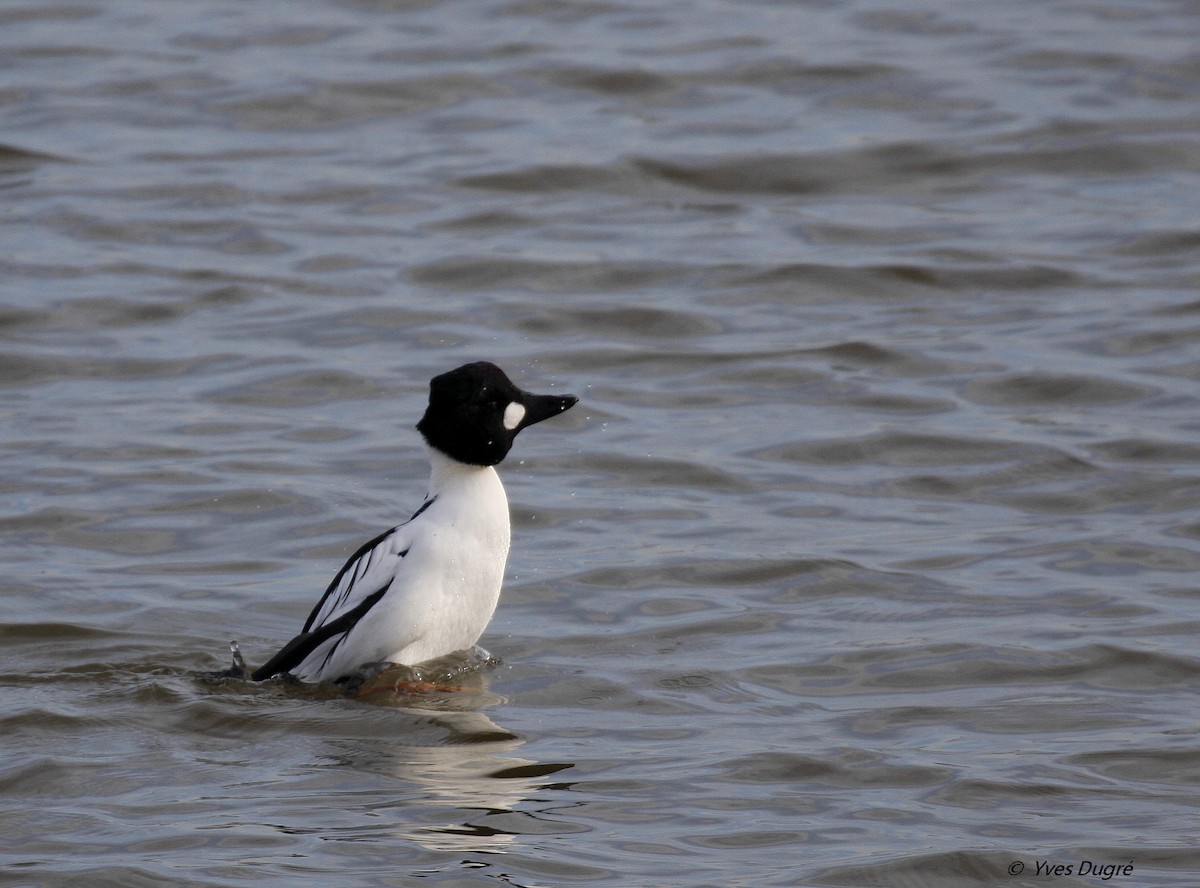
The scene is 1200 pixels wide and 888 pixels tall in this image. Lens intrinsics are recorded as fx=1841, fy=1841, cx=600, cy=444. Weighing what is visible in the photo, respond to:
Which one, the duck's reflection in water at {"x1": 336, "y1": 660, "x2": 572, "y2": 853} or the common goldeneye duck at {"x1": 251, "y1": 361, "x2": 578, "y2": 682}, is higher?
the common goldeneye duck at {"x1": 251, "y1": 361, "x2": 578, "y2": 682}

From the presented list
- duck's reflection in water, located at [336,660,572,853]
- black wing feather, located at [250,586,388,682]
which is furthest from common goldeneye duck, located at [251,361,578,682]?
duck's reflection in water, located at [336,660,572,853]

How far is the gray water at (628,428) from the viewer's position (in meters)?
6.38

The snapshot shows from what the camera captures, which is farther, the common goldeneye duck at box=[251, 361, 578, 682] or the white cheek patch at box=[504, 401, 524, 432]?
the white cheek patch at box=[504, 401, 524, 432]

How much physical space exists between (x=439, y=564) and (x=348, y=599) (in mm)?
400

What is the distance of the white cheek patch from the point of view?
7727mm

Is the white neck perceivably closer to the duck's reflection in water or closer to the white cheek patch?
the white cheek patch

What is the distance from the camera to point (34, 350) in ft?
39.8

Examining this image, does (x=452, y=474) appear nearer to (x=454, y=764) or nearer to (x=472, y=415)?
(x=472, y=415)

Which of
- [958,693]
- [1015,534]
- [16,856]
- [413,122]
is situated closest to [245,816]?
[16,856]

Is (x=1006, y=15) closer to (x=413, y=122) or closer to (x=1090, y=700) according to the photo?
(x=413, y=122)

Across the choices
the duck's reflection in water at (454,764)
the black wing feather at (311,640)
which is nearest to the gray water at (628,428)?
the duck's reflection in water at (454,764)

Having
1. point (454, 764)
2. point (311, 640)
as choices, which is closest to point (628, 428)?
point (311, 640)

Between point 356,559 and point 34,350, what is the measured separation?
5.30 meters

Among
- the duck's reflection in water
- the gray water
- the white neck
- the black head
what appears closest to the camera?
the duck's reflection in water
